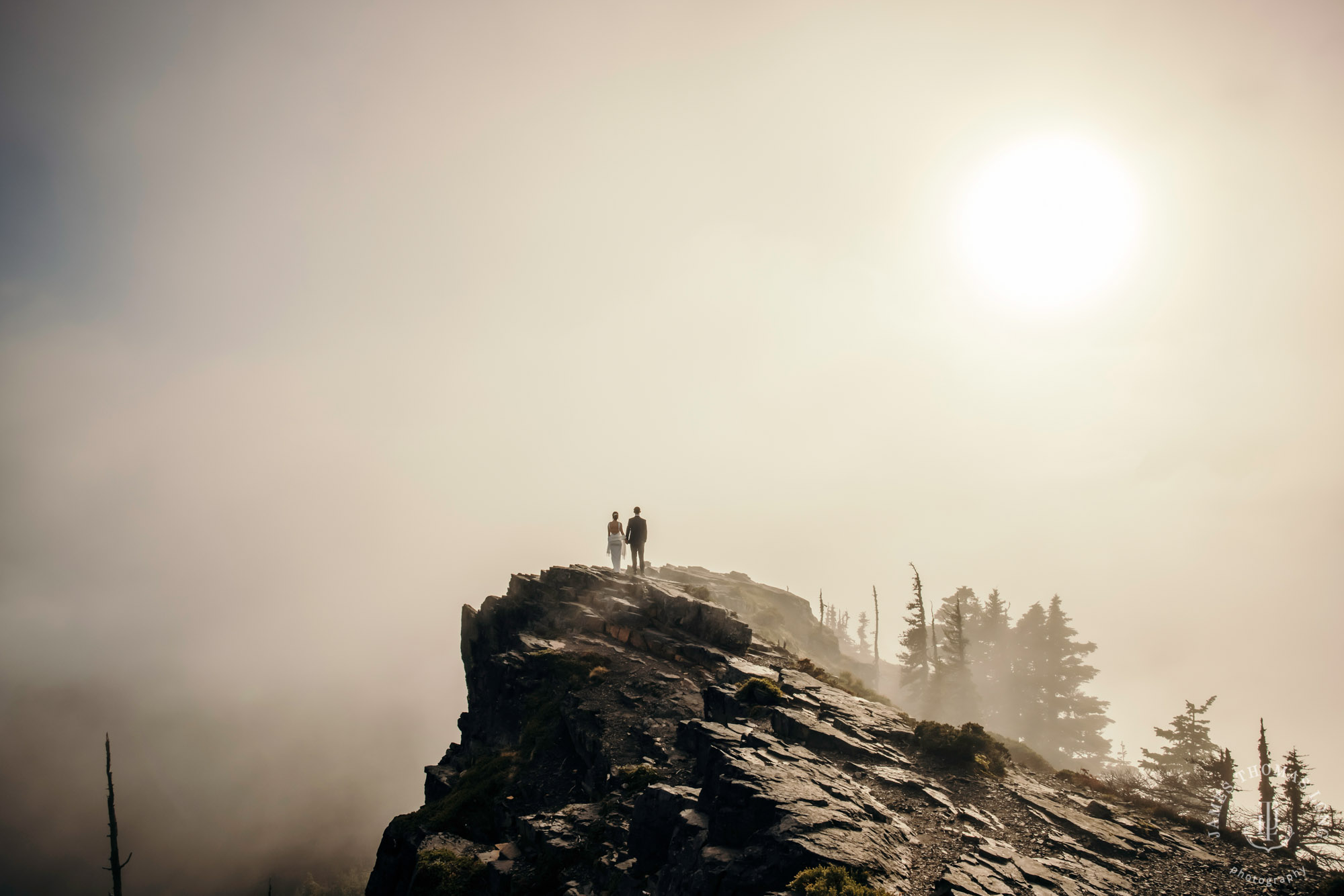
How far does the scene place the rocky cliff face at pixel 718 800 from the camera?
12.5 m

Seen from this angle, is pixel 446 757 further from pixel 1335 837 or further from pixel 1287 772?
pixel 1287 772

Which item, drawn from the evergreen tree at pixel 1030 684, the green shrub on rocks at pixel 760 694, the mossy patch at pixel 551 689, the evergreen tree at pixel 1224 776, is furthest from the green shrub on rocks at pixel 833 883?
the evergreen tree at pixel 1030 684

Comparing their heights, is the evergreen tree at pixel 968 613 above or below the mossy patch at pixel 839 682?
below

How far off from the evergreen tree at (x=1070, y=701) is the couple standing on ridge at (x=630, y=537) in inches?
1853

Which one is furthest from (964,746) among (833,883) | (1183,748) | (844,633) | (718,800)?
(844,633)

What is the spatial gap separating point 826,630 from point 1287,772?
2360 inches

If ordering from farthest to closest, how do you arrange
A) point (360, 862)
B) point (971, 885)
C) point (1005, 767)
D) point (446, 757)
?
point (360, 862) → point (446, 757) → point (1005, 767) → point (971, 885)

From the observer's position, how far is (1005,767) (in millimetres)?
19344

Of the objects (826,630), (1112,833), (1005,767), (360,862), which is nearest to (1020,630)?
(826,630)

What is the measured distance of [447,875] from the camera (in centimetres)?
1725

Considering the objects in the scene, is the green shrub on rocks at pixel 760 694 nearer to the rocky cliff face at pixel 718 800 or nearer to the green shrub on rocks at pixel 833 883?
the rocky cliff face at pixel 718 800

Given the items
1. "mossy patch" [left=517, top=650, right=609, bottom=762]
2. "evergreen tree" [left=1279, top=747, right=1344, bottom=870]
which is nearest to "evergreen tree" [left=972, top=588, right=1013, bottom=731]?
"evergreen tree" [left=1279, top=747, right=1344, bottom=870]

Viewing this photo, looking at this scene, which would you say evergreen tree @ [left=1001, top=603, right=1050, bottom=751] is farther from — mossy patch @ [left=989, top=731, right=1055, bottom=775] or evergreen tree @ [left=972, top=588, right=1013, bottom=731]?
mossy patch @ [left=989, top=731, right=1055, bottom=775]

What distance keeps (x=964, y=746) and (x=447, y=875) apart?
60.1ft
